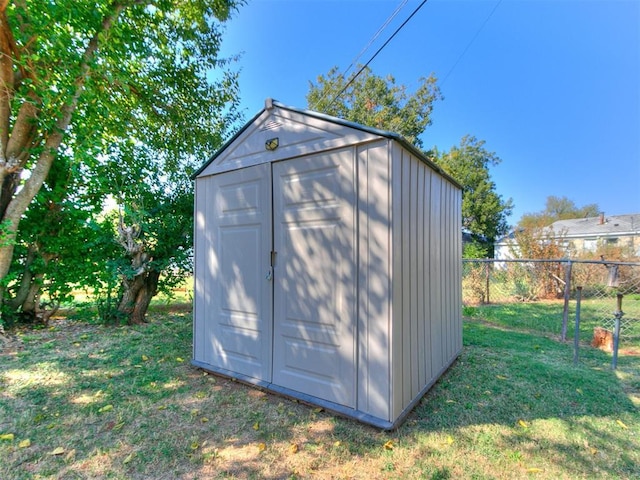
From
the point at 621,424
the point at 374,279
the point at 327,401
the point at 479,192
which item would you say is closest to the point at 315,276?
the point at 374,279

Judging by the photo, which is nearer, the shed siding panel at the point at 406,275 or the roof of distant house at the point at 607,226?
the shed siding panel at the point at 406,275

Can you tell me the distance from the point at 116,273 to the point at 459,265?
491cm

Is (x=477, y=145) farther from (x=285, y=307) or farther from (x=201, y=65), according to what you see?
(x=285, y=307)

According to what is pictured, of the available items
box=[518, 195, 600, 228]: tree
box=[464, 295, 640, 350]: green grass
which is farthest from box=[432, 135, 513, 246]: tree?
box=[518, 195, 600, 228]: tree

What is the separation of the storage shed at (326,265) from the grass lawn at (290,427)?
0.22m

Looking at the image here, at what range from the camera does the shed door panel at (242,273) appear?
265 cm

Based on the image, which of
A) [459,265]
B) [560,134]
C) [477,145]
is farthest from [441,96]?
[459,265]

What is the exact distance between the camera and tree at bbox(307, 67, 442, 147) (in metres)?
14.3

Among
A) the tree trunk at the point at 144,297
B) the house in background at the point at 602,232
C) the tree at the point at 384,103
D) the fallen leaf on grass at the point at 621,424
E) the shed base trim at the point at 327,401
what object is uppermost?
the tree at the point at 384,103

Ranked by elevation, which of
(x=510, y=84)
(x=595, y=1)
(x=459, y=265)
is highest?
(x=510, y=84)

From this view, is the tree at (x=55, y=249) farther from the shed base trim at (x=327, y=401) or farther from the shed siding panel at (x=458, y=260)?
the shed siding panel at (x=458, y=260)

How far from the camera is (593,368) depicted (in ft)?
10.8

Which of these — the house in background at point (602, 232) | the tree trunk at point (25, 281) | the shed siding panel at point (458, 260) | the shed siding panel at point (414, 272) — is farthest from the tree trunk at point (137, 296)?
the house in background at point (602, 232)

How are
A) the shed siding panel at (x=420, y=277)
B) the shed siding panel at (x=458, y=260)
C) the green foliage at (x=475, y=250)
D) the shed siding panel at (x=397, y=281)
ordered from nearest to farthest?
the shed siding panel at (x=397, y=281) → the shed siding panel at (x=420, y=277) → the shed siding panel at (x=458, y=260) → the green foliage at (x=475, y=250)
